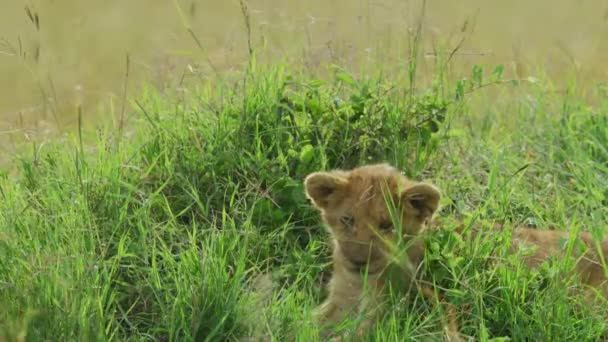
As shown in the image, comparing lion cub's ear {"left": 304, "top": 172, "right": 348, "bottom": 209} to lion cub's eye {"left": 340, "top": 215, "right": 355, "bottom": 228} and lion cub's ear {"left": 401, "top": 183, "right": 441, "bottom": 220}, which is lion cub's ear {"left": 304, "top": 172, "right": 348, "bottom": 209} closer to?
lion cub's eye {"left": 340, "top": 215, "right": 355, "bottom": 228}

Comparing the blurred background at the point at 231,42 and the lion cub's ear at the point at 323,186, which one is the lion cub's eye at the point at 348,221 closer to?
the lion cub's ear at the point at 323,186

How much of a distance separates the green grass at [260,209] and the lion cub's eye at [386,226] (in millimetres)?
228

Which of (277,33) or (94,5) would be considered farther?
(94,5)

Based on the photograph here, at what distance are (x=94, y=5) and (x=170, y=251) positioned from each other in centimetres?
Result: 724

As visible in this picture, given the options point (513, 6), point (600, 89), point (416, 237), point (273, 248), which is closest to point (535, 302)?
point (416, 237)

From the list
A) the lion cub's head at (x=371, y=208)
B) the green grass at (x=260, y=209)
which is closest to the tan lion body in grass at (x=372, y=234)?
the lion cub's head at (x=371, y=208)

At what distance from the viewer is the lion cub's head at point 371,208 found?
5539 mm

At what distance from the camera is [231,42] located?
7309mm

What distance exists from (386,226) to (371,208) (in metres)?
0.12

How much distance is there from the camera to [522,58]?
8984mm

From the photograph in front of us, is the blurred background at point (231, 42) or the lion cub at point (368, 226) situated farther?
the blurred background at point (231, 42)

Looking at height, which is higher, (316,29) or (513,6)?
(316,29)

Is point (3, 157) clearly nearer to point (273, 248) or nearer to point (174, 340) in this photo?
point (273, 248)

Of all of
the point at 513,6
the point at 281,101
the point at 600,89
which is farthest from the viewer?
the point at 513,6
